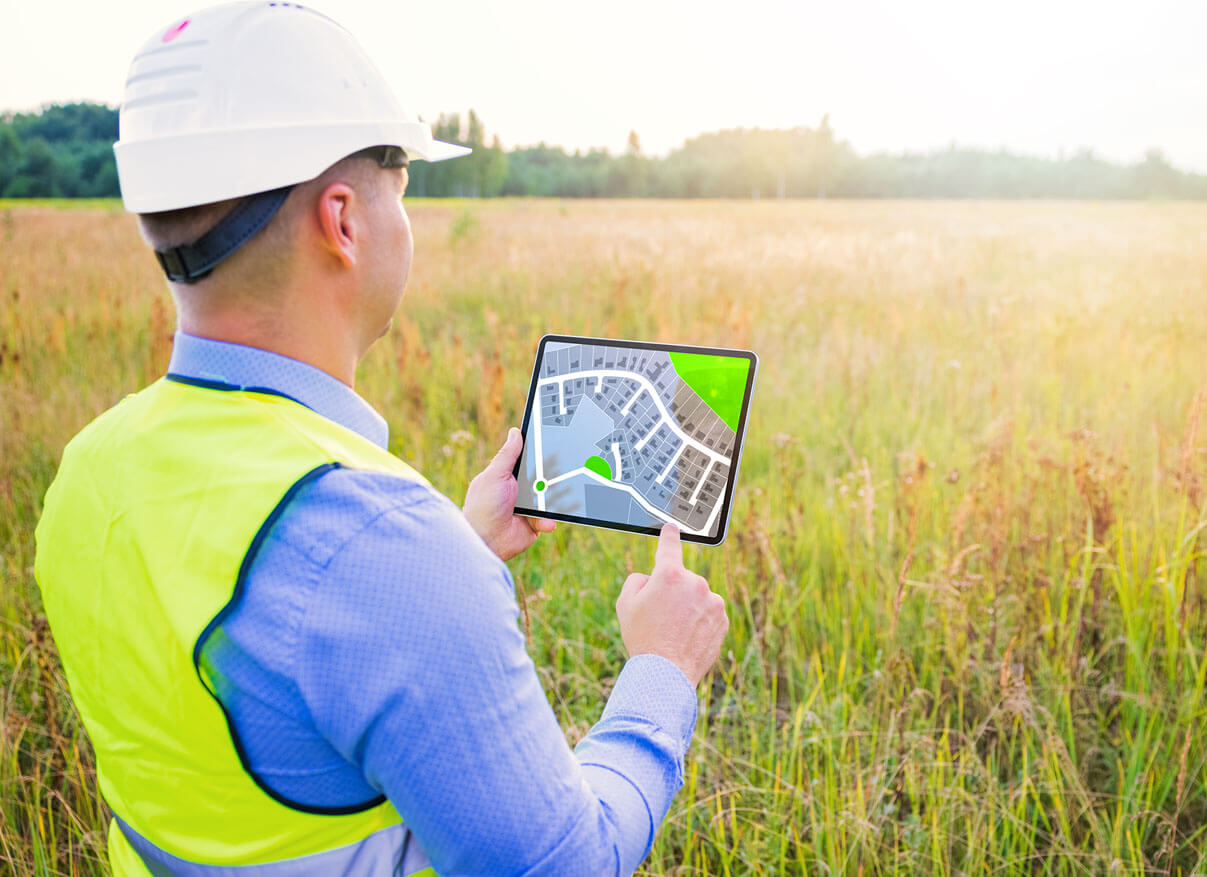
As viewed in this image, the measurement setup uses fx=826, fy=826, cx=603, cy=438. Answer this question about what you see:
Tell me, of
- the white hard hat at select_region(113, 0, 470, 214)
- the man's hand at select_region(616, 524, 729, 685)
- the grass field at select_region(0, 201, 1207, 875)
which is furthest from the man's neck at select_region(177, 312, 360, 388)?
the grass field at select_region(0, 201, 1207, 875)

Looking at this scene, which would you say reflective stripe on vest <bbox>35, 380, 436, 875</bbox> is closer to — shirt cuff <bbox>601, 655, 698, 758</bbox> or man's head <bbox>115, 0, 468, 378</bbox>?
man's head <bbox>115, 0, 468, 378</bbox>

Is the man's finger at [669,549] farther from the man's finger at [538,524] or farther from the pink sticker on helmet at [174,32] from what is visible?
the pink sticker on helmet at [174,32]

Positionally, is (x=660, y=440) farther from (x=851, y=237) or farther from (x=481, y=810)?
(x=851, y=237)

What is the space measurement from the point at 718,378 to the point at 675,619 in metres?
0.47

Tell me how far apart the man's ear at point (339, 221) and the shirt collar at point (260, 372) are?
140mm

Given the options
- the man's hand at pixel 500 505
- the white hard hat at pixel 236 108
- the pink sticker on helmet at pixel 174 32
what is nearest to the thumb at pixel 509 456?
the man's hand at pixel 500 505

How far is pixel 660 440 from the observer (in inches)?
58.9

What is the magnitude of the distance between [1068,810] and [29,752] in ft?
9.46

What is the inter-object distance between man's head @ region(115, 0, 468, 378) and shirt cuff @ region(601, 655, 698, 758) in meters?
0.60

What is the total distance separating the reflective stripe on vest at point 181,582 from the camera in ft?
2.66

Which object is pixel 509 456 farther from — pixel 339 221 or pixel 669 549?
pixel 339 221

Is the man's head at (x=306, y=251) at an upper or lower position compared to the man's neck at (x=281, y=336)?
upper

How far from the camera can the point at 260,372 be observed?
3.10 feet

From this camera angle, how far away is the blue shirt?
77 centimetres
